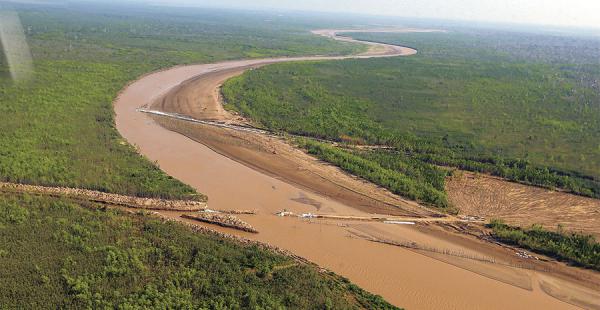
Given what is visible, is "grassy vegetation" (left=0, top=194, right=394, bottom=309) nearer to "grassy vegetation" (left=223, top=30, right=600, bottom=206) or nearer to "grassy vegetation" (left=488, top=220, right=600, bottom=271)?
"grassy vegetation" (left=488, top=220, right=600, bottom=271)

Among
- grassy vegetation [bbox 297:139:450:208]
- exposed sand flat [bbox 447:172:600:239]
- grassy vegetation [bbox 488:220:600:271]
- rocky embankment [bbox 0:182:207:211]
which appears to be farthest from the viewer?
grassy vegetation [bbox 297:139:450:208]

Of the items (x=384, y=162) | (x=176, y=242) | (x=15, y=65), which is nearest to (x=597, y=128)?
(x=384, y=162)

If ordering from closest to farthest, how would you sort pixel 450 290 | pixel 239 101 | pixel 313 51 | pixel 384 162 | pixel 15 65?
pixel 450 290
pixel 384 162
pixel 239 101
pixel 15 65
pixel 313 51

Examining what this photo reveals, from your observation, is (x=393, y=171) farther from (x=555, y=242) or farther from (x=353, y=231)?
(x=555, y=242)

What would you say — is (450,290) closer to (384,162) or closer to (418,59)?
(384,162)

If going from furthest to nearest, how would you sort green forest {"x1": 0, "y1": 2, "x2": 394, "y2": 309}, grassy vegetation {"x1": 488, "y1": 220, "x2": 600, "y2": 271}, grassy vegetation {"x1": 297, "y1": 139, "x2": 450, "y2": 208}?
1. grassy vegetation {"x1": 297, "y1": 139, "x2": 450, "y2": 208}
2. grassy vegetation {"x1": 488, "y1": 220, "x2": 600, "y2": 271}
3. green forest {"x1": 0, "y1": 2, "x2": 394, "y2": 309}

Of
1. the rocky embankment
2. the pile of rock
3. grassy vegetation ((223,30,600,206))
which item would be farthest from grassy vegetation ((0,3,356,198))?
grassy vegetation ((223,30,600,206))
